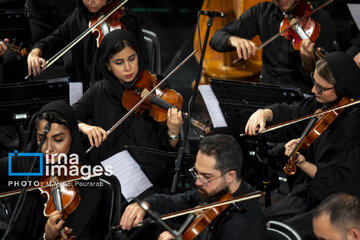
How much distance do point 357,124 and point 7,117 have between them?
2.38 m

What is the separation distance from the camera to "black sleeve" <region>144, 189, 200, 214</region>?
2531mm

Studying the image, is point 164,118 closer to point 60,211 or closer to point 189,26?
point 60,211

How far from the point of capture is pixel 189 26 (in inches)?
267

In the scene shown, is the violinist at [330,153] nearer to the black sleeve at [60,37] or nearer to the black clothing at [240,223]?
the black clothing at [240,223]

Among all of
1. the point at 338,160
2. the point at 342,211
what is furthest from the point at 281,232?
the point at 338,160

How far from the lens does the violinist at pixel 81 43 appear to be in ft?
12.1

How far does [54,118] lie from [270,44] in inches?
67.6

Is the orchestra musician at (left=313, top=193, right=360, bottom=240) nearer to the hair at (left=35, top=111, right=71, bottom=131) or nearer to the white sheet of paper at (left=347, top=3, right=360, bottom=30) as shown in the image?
the hair at (left=35, top=111, right=71, bottom=131)

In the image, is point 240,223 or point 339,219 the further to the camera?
point 240,223

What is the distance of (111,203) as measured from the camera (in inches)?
105

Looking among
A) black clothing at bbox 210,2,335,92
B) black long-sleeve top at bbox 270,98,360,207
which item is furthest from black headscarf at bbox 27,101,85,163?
black clothing at bbox 210,2,335,92

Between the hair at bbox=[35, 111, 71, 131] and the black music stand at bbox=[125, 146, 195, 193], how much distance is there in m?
0.37

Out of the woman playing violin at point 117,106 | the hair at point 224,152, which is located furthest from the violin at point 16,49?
the hair at point 224,152

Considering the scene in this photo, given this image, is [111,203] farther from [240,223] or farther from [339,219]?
[339,219]
